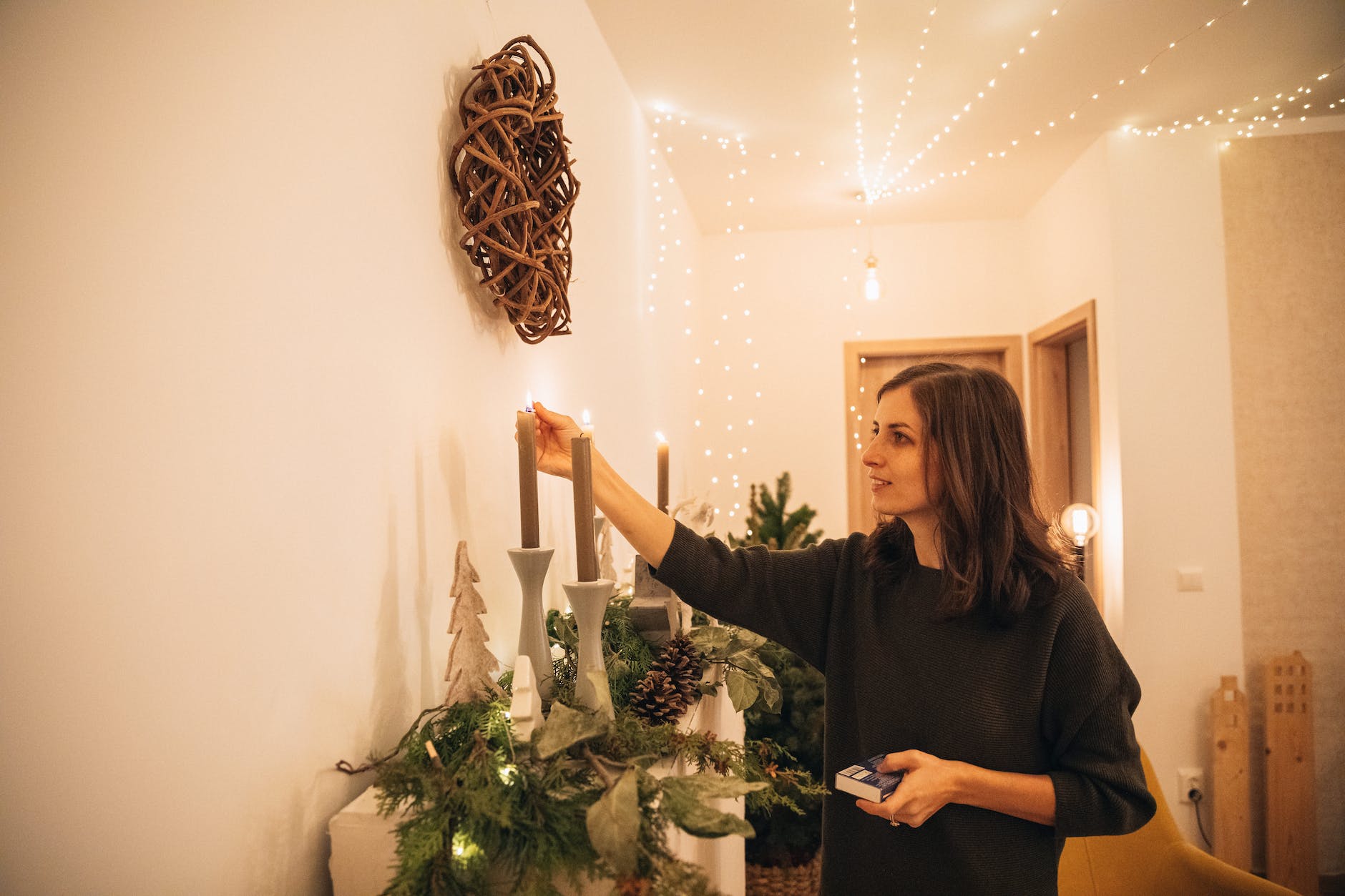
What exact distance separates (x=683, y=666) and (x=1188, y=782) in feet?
8.75

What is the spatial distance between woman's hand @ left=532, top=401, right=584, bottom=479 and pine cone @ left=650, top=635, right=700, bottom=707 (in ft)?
0.95

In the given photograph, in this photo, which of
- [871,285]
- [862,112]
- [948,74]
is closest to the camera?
[948,74]

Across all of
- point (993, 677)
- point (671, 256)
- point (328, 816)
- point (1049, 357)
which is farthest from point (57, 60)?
point (1049, 357)

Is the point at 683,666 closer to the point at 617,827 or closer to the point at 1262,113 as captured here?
the point at 617,827

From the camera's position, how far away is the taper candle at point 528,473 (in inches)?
36.7

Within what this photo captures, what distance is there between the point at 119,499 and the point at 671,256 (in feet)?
9.15

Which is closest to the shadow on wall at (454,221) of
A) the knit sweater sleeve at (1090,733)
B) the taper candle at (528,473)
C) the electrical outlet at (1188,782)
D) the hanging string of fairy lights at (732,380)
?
the taper candle at (528,473)

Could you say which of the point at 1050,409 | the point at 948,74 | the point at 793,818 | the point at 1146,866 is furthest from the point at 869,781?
the point at 1050,409

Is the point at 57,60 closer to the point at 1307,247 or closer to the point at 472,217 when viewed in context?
the point at 472,217

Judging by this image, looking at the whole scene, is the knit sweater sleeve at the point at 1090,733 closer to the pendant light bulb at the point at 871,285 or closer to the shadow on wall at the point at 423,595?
the shadow on wall at the point at 423,595

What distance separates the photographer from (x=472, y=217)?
1117mm

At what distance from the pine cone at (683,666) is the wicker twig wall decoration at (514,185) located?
0.55 meters

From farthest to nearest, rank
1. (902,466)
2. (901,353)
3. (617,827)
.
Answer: (901,353) < (902,466) < (617,827)

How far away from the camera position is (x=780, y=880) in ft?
7.16
